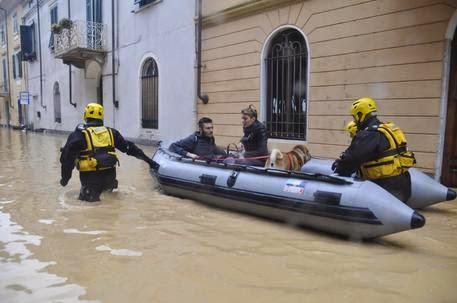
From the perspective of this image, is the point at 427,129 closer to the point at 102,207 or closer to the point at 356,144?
the point at 356,144

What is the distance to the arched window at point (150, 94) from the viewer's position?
14484 mm

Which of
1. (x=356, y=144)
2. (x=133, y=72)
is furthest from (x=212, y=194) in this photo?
(x=133, y=72)

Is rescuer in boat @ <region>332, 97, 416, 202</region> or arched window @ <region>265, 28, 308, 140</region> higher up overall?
arched window @ <region>265, 28, 308, 140</region>

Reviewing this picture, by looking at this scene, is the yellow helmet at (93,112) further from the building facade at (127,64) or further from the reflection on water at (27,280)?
the building facade at (127,64)

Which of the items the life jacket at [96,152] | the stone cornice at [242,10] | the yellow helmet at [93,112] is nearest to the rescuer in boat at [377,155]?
the life jacket at [96,152]

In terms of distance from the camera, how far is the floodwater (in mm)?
3078

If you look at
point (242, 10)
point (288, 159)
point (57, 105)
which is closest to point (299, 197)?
point (288, 159)

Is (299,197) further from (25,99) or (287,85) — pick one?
(25,99)

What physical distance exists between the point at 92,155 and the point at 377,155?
3.55 meters

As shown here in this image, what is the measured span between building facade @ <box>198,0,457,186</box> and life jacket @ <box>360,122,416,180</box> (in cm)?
254

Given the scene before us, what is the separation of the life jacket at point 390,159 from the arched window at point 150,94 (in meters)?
10.6

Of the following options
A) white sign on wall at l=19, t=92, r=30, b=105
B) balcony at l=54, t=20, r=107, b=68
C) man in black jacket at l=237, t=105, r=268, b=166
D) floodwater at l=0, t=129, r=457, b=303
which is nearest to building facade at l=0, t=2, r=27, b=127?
white sign on wall at l=19, t=92, r=30, b=105

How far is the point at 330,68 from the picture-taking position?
841cm

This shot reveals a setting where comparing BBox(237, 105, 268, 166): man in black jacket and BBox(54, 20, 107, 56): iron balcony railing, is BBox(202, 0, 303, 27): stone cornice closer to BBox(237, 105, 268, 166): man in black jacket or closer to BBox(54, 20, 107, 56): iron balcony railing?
BBox(237, 105, 268, 166): man in black jacket
